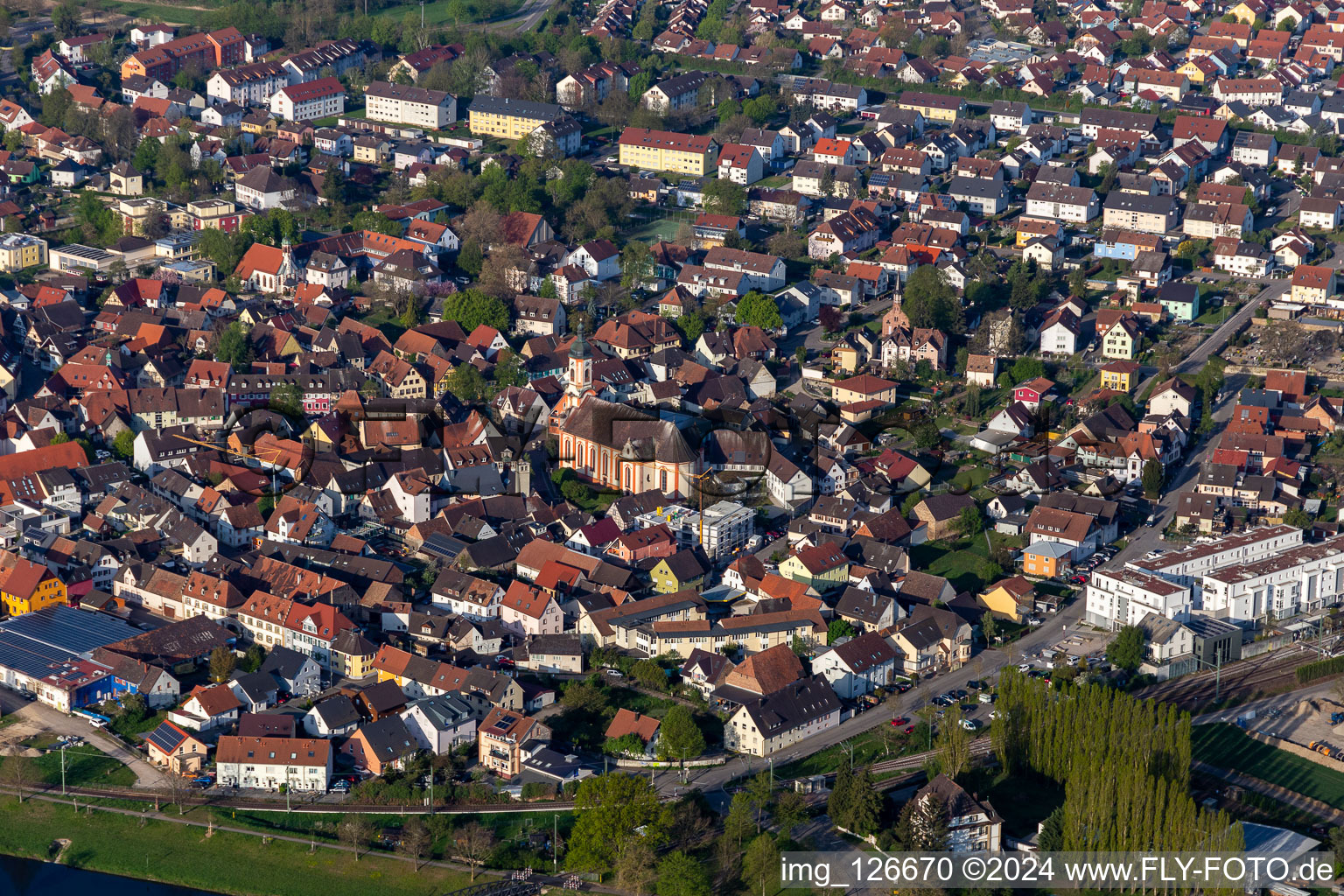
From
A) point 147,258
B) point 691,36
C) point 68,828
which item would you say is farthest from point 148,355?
point 691,36

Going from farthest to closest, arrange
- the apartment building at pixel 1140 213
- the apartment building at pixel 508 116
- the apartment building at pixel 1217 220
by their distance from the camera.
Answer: the apartment building at pixel 508 116 → the apartment building at pixel 1140 213 → the apartment building at pixel 1217 220

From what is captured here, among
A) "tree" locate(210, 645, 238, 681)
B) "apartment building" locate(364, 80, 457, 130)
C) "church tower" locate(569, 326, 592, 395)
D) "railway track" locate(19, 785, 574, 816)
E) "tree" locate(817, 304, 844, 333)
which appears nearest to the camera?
"railway track" locate(19, 785, 574, 816)

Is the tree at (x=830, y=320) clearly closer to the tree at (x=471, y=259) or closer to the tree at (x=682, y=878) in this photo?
the tree at (x=471, y=259)

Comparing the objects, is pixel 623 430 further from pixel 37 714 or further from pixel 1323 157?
pixel 1323 157

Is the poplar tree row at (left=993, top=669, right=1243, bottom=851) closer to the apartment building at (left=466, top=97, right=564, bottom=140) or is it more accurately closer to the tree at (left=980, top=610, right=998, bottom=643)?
the tree at (left=980, top=610, right=998, bottom=643)

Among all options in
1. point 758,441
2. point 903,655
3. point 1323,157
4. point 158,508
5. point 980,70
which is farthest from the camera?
point 980,70

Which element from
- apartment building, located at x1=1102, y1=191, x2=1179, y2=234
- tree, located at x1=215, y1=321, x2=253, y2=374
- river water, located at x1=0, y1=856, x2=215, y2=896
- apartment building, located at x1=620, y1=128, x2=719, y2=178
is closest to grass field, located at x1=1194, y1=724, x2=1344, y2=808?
river water, located at x1=0, y1=856, x2=215, y2=896
